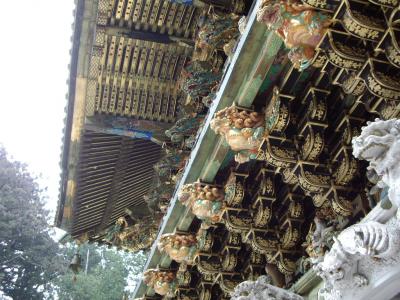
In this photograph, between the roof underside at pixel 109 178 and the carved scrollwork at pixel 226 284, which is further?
A: the roof underside at pixel 109 178

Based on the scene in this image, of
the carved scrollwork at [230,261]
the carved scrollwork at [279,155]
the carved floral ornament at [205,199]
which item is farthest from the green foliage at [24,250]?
the carved scrollwork at [279,155]

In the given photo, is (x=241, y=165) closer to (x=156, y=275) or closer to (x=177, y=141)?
(x=177, y=141)

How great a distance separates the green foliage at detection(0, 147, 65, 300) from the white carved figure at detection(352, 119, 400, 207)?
20938 mm

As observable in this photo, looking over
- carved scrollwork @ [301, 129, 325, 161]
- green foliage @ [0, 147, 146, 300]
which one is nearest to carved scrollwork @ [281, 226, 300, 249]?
carved scrollwork @ [301, 129, 325, 161]

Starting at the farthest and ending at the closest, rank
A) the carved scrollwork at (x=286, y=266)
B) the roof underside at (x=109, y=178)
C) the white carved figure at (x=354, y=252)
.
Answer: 1. the roof underside at (x=109, y=178)
2. the carved scrollwork at (x=286, y=266)
3. the white carved figure at (x=354, y=252)

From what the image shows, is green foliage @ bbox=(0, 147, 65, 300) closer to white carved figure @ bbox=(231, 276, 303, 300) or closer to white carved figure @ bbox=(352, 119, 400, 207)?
white carved figure @ bbox=(231, 276, 303, 300)

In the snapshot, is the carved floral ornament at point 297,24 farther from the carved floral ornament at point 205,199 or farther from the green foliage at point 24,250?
the green foliage at point 24,250

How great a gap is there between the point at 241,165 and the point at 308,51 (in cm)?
187

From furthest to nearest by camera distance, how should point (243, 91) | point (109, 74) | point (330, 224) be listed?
point (109, 74) → point (330, 224) → point (243, 91)

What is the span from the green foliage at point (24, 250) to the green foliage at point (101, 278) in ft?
2.34

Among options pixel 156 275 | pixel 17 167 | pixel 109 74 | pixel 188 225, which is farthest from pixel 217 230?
pixel 17 167

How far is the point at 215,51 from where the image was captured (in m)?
6.16

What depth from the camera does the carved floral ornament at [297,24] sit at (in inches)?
136

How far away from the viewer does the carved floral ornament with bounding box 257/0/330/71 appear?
11.4 ft
